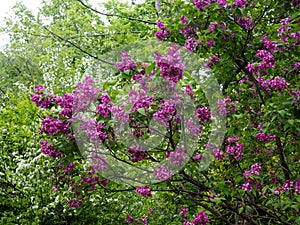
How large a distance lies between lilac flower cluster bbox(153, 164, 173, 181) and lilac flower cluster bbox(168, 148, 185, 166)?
124 millimetres

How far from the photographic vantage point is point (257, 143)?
376 cm

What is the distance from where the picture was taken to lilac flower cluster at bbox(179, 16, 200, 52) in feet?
11.2

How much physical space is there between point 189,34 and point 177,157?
1249 mm

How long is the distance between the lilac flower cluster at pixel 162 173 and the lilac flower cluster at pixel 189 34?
3.60 feet

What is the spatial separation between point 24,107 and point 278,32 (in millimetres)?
4646

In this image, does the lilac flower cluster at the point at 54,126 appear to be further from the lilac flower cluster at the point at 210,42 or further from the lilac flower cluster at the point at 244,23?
the lilac flower cluster at the point at 244,23

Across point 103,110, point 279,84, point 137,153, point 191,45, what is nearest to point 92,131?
point 103,110

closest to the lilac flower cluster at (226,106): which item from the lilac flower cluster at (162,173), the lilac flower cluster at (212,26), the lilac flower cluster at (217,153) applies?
the lilac flower cluster at (217,153)

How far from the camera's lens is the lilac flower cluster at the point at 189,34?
3.41 meters

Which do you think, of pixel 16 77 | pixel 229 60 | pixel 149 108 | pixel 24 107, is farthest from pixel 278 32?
pixel 16 77

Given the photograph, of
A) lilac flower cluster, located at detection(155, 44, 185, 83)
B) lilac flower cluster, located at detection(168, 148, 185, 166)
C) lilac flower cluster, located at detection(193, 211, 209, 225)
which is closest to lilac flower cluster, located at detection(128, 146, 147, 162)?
lilac flower cluster, located at detection(168, 148, 185, 166)

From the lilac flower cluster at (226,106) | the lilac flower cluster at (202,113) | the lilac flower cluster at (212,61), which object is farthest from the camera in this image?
the lilac flower cluster at (212,61)

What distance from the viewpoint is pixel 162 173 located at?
3.13 m

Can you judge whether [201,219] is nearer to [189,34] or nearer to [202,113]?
[202,113]
